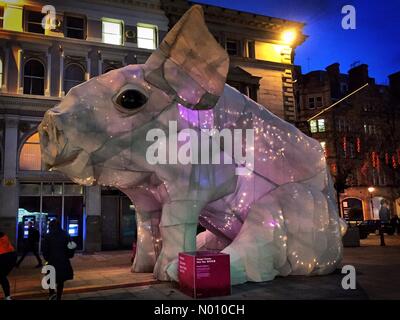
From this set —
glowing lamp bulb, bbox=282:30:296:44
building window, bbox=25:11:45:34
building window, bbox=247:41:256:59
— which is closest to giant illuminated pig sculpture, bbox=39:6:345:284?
building window, bbox=25:11:45:34

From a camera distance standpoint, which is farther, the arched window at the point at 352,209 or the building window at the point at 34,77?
the arched window at the point at 352,209

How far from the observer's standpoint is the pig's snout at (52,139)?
23.6 feet

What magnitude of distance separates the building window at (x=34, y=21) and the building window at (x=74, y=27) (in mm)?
1129

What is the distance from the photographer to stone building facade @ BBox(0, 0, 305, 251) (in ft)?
59.3

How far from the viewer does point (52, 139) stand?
7297mm

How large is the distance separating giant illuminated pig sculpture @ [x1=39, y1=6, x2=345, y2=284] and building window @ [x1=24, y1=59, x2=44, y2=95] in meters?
12.5

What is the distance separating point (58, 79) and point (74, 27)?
9.40ft

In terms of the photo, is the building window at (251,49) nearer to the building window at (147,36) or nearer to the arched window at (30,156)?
the building window at (147,36)

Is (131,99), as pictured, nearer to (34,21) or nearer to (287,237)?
(287,237)

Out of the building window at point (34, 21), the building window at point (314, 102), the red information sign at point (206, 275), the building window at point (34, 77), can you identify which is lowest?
the red information sign at point (206, 275)

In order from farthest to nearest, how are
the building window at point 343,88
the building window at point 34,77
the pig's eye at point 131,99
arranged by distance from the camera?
1. the building window at point 343,88
2. the building window at point 34,77
3. the pig's eye at point 131,99

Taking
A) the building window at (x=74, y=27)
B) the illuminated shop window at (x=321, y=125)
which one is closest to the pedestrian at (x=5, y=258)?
the building window at (x=74, y=27)

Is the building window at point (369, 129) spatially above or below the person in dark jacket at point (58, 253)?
above

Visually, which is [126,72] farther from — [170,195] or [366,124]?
[366,124]
